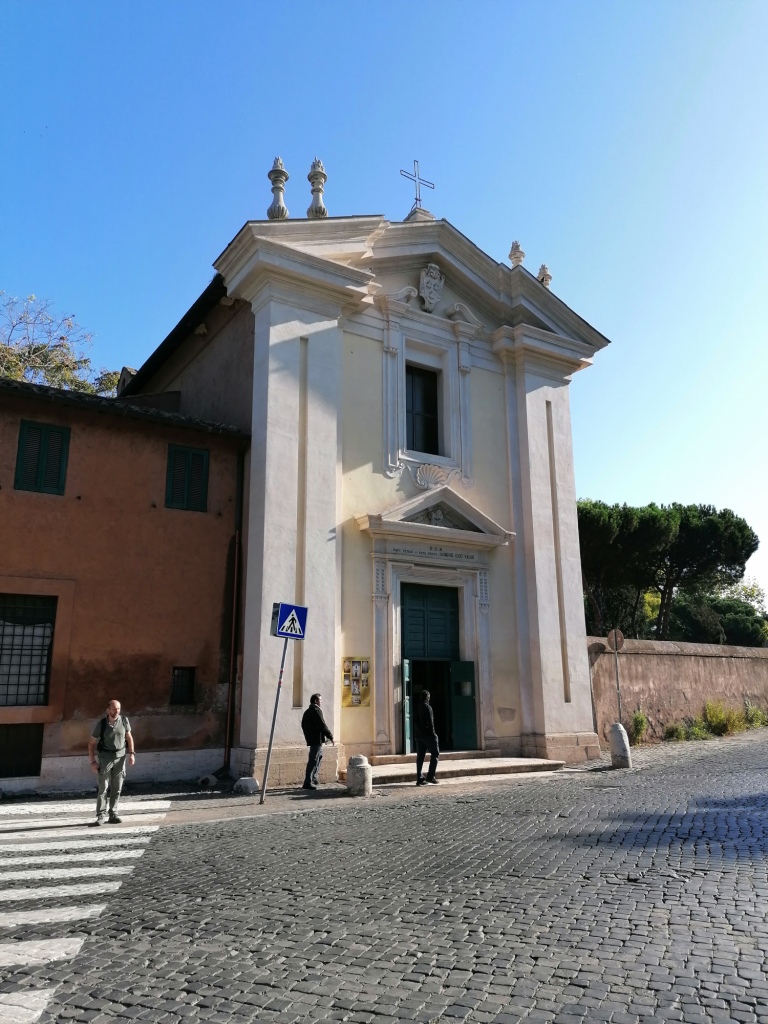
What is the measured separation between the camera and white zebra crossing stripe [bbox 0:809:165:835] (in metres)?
8.84

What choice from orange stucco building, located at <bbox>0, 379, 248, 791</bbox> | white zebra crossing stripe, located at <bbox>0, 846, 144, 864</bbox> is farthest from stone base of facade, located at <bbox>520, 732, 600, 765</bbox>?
white zebra crossing stripe, located at <bbox>0, 846, 144, 864</bbox>

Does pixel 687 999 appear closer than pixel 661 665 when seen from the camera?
Yes

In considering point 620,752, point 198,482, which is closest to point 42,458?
point 198,482

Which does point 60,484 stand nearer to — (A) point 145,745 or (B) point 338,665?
(A) point 145,745

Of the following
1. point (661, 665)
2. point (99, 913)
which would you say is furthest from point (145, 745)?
point (661, 665)

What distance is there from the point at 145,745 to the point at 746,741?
16304mm

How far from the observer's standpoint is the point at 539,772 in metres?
14.5

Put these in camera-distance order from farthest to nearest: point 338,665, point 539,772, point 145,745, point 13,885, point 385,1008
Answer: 1. point 539,772
2. point 338,665
3. point 145,745
4. point 13,885
5. point 385,1008

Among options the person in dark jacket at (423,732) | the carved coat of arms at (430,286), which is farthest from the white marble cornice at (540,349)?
the person in dark jacket at (423,732)

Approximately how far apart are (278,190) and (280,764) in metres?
10.9

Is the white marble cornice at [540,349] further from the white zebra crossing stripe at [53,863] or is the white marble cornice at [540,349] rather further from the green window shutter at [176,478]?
the white zebra crossing stripe at [53,863]

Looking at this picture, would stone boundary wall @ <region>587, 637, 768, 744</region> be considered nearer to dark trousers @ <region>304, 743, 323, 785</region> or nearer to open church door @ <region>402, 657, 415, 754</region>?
open church door @ <region>402, 657, 415, 754</region>

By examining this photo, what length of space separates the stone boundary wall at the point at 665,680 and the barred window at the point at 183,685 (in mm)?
10082

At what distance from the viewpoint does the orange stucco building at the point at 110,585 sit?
1156 centimetres
